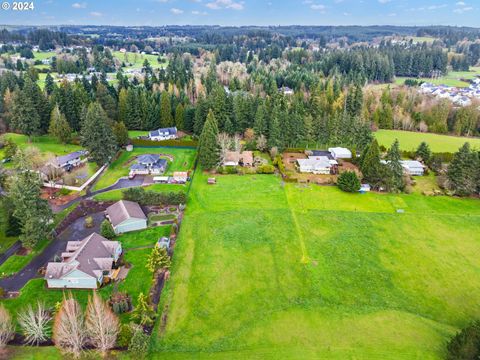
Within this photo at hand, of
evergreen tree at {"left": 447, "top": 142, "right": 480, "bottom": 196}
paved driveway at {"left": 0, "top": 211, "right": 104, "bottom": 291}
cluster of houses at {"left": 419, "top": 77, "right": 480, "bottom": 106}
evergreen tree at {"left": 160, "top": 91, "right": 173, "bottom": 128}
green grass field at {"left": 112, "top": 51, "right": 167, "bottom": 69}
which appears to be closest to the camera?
paved driveway at {"left": 0, "top": 211, "right": 104, "bottom": 291}

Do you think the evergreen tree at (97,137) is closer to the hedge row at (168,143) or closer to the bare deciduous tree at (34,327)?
the hedge row at (168,143)

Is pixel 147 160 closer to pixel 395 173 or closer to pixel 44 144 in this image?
pixel 44 144

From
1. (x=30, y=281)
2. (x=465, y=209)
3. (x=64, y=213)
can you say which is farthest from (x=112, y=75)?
(x=465, y=209)

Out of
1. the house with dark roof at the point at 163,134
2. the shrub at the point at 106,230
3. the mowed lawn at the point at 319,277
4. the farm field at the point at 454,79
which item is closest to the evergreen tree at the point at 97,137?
the house with dark roof at the point at 163,134

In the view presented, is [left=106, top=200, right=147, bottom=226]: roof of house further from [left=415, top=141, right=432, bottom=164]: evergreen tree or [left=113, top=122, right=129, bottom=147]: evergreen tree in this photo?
[left=415, top=141, right=432, bottom=164]: evergreen tree

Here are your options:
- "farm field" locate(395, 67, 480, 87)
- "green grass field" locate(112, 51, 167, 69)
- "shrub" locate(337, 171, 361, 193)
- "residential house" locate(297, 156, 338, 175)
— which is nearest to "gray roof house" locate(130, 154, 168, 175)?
"residential house" locate(297, 156, 338, 175)

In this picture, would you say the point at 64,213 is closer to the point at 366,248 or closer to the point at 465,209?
the point at 366,248
